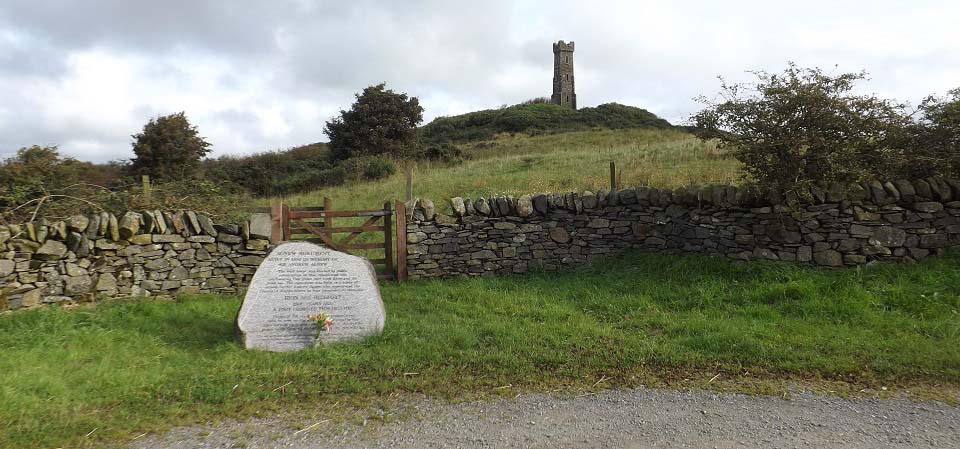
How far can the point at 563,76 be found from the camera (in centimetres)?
5553

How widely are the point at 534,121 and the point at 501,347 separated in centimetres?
3782

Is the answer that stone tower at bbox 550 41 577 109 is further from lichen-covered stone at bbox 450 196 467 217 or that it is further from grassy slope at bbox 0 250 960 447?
grassy slope at bbox 0 250 960 447

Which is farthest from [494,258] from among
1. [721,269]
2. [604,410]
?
[604,410]

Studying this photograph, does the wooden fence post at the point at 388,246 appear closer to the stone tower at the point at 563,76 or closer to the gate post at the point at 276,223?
the gate post at the point at 276,223

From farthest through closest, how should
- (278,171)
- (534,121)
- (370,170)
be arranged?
1. (534,121)
2. (278,171)
3. (370,170)

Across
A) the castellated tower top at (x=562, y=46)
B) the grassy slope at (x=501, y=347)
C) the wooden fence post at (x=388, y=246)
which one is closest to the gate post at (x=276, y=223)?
the grassy slope at (x=501, y=347)

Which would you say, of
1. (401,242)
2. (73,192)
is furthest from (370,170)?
(73,192)

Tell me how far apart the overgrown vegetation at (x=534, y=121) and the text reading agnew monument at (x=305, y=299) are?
3229 centimetres

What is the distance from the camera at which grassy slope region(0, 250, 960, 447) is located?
4238 mm

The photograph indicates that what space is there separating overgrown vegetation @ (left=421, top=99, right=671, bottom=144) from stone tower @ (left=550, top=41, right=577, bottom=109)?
24.7 ft

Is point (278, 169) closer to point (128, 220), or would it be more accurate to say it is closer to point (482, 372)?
point (128, 220)

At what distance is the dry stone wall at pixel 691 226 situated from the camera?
731 cm

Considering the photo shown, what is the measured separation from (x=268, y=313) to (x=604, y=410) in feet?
11.7

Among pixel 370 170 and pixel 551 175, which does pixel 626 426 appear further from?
pixel 370 170
